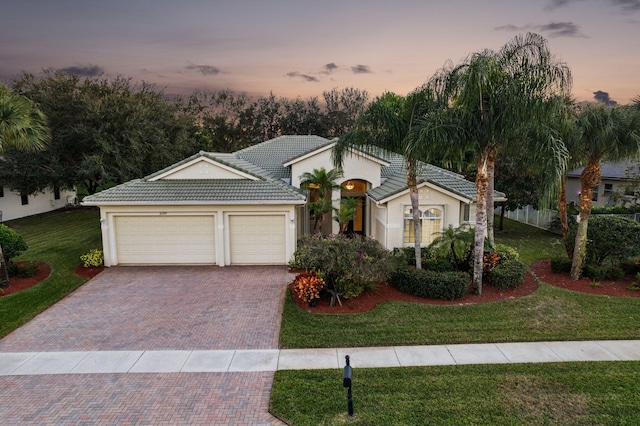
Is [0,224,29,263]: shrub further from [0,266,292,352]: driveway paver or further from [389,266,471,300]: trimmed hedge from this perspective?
[389,266,471,300]: trimmed hedge

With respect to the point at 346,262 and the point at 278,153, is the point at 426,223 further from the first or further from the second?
the point at 278,153

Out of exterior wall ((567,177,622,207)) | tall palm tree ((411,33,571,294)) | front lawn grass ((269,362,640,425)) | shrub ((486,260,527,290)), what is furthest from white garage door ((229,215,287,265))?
exterior wall ((567,177,622,207))

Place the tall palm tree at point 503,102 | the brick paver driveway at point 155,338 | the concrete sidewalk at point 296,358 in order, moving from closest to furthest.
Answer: the brick paver driveway at point 155,338 < the concrete sidewalk at point 296,358 < the tall palm tree at point 503,102

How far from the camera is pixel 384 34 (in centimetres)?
1828

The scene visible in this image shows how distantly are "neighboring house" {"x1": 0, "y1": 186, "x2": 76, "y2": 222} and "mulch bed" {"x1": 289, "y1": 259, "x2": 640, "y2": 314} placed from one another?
2431cm

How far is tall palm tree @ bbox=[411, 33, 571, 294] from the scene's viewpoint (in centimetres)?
1010

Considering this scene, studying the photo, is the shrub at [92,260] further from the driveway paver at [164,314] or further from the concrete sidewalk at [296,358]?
the concrete sidewalk at [296,358]

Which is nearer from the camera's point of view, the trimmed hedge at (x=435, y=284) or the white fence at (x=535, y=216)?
the trimmed hedge at (x=435, y=284)

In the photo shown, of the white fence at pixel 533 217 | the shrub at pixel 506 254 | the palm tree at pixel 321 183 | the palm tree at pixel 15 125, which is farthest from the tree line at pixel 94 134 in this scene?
the shrub at pixel 506 254

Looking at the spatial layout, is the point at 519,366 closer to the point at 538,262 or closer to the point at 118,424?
the point at 118,424

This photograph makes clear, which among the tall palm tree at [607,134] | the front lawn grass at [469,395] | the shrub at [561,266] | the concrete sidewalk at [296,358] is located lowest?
the concrete sidewalk at [296,358]

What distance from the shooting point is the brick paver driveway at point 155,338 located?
6.51 meters

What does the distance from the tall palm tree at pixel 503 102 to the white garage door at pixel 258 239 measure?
708 cm

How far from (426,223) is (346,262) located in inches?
248
